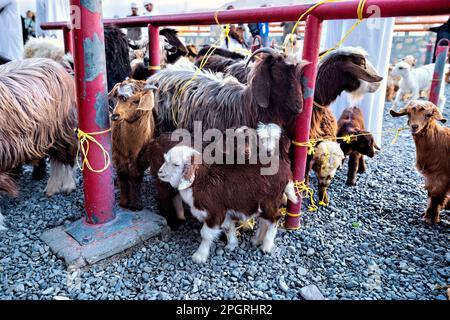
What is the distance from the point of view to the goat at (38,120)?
2.71 metres

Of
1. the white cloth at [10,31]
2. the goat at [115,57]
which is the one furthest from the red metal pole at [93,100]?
the white cloth at [10,31]

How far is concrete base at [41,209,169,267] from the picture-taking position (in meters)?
2.28

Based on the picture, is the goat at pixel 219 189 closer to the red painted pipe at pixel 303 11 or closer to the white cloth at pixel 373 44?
the red painted pipe at pixel 303 11

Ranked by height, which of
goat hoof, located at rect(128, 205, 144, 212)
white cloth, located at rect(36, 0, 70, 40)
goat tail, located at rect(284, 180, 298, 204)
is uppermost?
white cloth, located at rect(36, 0, 70, 40)

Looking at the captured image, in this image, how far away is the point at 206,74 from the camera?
3.14 metres

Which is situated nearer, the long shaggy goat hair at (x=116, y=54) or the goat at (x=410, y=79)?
the long shaggy goat hair at (x=116, y=54)

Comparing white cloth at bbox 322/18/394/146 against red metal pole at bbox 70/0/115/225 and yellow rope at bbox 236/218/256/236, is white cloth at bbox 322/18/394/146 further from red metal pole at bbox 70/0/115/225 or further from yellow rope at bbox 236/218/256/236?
red metal pole at bbox 70/0/115/225

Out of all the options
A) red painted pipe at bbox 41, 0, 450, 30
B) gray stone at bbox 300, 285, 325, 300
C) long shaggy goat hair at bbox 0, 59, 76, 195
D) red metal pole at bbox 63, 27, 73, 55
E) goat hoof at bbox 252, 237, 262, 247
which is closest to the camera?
red painted pipe at bbox 41, 0, 450, 30

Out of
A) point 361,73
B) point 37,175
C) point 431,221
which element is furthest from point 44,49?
point 431,221

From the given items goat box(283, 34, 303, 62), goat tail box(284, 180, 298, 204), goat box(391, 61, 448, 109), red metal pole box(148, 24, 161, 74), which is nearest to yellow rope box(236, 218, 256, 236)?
goat tail box(284, 180, 298, 204)

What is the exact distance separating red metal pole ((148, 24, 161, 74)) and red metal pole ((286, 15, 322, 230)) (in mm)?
1729

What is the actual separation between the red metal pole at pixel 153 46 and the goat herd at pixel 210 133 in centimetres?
36

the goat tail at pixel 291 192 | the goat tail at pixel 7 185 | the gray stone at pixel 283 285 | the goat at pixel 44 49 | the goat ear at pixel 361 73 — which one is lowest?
the gray stone at pixel 283 285
